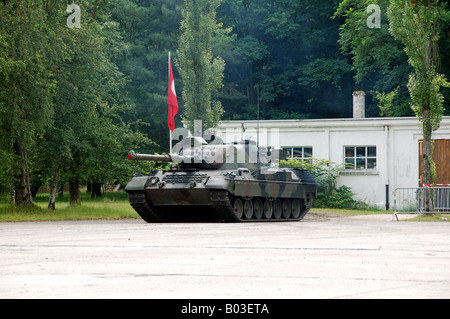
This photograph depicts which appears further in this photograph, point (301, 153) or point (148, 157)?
point (301, 153)

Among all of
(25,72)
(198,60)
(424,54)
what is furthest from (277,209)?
(25,72)

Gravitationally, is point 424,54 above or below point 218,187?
above

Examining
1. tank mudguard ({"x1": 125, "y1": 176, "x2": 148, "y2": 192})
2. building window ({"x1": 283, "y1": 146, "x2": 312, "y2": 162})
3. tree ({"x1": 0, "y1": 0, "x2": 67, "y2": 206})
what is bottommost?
tank mudguard ({"x1": 125, "y1": 176, "x2": 148, "y2": 192})

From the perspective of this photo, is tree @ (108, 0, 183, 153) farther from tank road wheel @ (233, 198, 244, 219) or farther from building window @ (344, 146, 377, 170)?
tank road wheel @ (233, 198, 244, 219)

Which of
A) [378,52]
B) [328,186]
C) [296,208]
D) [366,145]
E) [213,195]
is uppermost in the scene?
[378,52]

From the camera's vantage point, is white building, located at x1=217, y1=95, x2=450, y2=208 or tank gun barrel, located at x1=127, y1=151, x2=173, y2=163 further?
white building, located at x1=217, y1=95, x2=450, y2=208

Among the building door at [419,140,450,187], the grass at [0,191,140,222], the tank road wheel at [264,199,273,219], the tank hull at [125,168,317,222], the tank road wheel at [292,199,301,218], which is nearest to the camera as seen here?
the tank hull at [125,168,317,222]

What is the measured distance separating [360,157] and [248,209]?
37.6 feet

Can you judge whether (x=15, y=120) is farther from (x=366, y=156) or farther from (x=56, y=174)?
(x=366, y=156)

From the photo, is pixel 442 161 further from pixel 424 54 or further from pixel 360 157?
pixel 424 54

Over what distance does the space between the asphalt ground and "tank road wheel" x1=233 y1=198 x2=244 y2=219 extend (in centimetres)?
686

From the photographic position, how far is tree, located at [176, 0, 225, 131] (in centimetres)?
2948

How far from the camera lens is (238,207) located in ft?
77.7

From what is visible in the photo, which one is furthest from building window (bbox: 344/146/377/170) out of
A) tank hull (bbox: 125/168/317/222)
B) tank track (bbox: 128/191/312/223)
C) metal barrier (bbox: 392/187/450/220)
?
tank track (bbox: 128/191/312/223)
